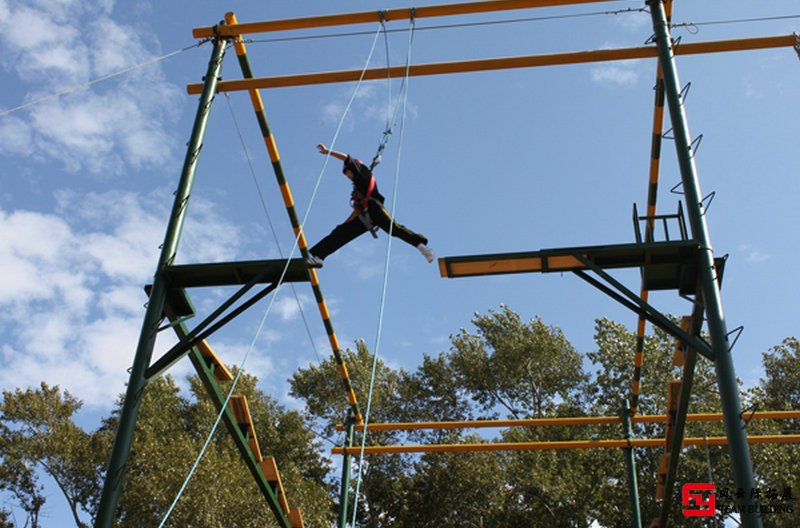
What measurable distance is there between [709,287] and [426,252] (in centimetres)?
282

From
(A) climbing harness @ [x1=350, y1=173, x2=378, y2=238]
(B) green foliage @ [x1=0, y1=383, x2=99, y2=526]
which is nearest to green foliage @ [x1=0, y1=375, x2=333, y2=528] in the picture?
(B) green foliage @ [x1=0, y1=383, x2=99, y2=526]

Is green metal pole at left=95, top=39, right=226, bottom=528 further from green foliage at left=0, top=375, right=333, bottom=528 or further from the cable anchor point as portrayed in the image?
green foliage at left=0, top=375, right=333, bottom=528

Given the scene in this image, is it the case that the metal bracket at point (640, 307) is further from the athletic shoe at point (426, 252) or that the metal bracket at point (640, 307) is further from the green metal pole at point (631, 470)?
the green metal pole at point (631, 470)

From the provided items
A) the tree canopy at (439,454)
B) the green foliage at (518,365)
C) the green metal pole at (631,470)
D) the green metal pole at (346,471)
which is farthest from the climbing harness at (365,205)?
the green foliage at (518,365)

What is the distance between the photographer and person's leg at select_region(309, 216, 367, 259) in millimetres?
7934

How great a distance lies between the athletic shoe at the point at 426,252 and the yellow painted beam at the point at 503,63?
5.48 ft

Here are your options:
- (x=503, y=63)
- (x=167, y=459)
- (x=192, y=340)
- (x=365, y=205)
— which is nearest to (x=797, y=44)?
(x=503, y=63)

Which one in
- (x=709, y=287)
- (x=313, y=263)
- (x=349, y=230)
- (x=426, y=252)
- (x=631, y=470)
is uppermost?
(x=349, y=230)

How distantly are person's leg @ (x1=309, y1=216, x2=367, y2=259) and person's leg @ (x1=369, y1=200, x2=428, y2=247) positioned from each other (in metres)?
0.17

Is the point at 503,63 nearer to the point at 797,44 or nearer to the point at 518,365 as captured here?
the point at 797,44

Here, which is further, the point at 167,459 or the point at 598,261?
the point at 167,459

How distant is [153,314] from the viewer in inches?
241

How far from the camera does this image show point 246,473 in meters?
22.3

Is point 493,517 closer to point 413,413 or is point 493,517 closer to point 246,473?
point 413,413
